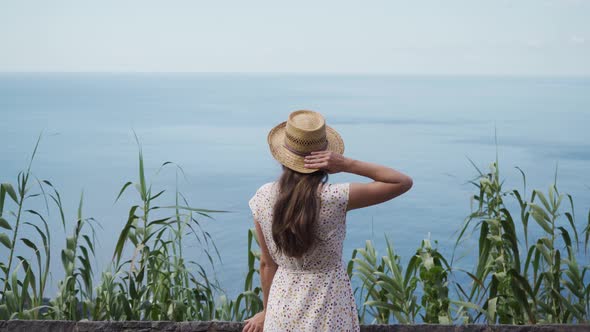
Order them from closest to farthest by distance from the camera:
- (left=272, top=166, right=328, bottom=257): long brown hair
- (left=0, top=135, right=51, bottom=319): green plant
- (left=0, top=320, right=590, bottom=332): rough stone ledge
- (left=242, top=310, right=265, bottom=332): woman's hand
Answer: (left=272, top=166, right=328, bottom=257): long brown hair
(left=242, top=310, right=265, bottom=332): woman's hand
(left=0, top=320, right=590, bottom=332): rough stone ledge
(left=0, top=135, right=51, bottom=319): green plant

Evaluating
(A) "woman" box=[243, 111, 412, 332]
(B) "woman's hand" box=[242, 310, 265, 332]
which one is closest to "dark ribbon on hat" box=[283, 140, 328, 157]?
(A) "woman" box=[243, 111, 412, 332]

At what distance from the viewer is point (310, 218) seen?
1.86 metres

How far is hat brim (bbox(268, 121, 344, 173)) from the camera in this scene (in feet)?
6.23

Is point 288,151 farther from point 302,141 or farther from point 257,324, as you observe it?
point 257,324

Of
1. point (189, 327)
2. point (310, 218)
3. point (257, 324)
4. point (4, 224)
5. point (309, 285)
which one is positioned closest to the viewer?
point (310, 218)

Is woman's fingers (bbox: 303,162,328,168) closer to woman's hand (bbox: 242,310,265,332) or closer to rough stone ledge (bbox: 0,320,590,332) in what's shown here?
woman's hand (bbox: 242,310,265,332)

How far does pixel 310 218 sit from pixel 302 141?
0.20 meters

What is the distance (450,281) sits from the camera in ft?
9.67

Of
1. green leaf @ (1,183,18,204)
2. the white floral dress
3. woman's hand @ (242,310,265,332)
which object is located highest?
green leaf @ (1,183,18,204)

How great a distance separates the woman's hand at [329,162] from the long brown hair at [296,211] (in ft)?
0.10

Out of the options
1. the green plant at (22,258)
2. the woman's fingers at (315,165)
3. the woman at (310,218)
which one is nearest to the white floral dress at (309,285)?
the woman at (310,218)

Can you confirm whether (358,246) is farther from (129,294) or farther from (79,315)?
(79,315)

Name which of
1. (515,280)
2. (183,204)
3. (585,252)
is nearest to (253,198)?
(183,204)

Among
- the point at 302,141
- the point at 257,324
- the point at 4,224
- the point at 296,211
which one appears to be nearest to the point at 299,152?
the point at 302,141
